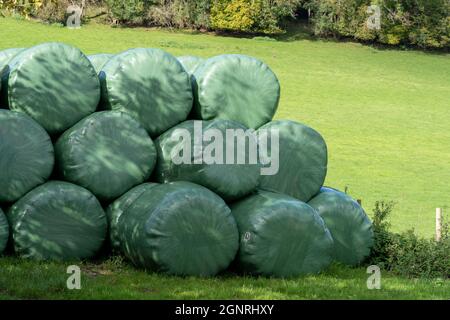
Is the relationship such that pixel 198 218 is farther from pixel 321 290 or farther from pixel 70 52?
pixel 70 52

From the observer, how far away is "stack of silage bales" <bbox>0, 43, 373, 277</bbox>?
9.16 meters

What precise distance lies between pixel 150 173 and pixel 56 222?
1.26 m

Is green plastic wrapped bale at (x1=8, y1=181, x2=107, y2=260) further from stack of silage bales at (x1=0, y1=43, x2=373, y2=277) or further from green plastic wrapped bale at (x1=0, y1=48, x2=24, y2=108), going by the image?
green plastic wrapped bale at (x1=0, y1=48, x2=24, y2=108)

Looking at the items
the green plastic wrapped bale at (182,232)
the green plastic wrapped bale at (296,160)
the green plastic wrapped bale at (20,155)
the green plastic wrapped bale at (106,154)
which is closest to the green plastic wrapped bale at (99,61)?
the green plastic wrapped bale at (106,154)

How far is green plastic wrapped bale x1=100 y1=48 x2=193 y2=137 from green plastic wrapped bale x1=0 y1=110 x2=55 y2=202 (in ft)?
3.49

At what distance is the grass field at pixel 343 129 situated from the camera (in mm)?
8500

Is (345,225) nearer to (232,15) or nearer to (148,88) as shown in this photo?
(148,88)

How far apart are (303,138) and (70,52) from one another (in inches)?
119

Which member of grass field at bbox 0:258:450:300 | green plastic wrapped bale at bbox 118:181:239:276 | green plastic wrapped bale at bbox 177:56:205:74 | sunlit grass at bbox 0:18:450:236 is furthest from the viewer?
sunlit grass at bbox 0:18:450:236

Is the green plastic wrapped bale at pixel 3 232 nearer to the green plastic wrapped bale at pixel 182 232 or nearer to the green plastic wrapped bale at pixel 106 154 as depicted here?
the green plastic wrapped bale at pixel 106 154

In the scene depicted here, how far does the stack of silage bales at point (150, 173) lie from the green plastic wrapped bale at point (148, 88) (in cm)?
1

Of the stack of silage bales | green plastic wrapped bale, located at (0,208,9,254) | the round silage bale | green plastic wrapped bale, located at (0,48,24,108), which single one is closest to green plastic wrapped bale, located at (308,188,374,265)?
the stack of silage bales

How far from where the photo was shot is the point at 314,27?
2025 inches
